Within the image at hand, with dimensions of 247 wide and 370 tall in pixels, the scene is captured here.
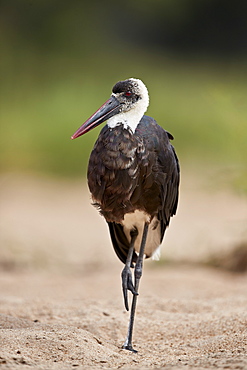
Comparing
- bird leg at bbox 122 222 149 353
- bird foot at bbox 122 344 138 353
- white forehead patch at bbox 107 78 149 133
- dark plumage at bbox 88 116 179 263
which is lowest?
bird foot at bbox 122 344 138 353

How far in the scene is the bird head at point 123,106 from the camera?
3889 mm

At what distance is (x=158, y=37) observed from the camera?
59.9 ft

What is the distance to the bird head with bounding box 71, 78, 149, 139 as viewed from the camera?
153 inches

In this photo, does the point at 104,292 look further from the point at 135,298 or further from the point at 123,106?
the point at 123,106

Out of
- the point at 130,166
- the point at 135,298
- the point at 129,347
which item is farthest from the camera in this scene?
the point at 135,298

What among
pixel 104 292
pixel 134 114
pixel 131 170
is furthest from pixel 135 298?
pixel 104 292

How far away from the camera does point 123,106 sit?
3916 mm

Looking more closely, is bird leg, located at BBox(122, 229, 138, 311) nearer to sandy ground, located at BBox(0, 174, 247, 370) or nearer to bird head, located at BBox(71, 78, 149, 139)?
sandy ground, located at BBox(0, 174, 247, 370)

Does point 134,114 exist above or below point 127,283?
above

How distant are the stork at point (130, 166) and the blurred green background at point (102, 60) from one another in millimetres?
10077

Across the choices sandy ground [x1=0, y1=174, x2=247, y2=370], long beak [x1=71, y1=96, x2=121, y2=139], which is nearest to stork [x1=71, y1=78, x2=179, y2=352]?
long beak [x1=71, y1=96, x2=121, y2=139]

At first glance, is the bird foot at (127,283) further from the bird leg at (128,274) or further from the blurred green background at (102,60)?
the blurred green background at (102,60)

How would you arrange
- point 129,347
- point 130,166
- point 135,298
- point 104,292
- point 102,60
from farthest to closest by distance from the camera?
point 102,60 → point 104,292 → point 135,298 → point 129,347 → point 130,166

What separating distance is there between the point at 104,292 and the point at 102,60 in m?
12.9
